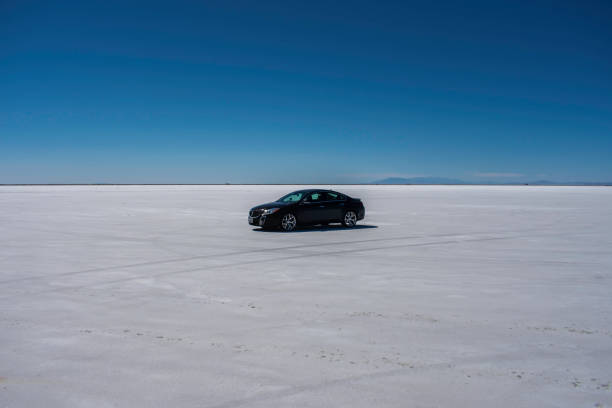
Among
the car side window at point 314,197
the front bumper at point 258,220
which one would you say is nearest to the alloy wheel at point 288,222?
the front bumper at point 258,220

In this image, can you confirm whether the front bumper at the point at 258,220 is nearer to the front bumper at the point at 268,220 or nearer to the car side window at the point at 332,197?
the front bumper at the point at 268,220

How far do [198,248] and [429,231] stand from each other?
8.40 metres

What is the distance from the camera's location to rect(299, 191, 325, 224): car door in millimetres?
18266

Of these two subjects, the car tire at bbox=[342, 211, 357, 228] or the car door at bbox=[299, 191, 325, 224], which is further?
the car tire at bbox=[342, 211, 357, 228]

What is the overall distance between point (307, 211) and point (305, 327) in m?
12.4

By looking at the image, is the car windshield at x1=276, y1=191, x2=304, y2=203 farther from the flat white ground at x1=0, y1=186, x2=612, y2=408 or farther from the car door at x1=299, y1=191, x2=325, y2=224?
the flat white ground at x1=0, y1=186, x2=612, y2=408

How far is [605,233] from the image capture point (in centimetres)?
1694

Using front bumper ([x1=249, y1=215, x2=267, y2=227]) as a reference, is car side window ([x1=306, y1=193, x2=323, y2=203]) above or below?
above

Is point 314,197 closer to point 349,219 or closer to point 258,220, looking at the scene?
point 349,219

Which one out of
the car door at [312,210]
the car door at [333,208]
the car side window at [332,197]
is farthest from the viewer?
the car side window at [332,197]

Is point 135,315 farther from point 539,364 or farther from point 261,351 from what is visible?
point 539,364

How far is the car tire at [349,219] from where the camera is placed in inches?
757

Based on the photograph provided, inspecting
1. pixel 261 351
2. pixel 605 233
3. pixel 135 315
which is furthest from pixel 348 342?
pixel 605 233

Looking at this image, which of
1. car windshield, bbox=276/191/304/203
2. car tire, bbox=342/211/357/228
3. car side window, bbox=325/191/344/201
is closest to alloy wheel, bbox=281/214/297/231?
car windshield, bbox=276/191/304/203
